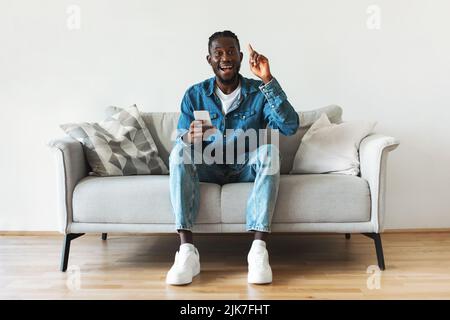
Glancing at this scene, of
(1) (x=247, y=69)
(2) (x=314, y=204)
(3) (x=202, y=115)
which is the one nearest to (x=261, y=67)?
(3) (x=202, y=115)

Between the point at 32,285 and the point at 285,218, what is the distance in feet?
3.59

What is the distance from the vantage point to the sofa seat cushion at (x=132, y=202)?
223 centimetres

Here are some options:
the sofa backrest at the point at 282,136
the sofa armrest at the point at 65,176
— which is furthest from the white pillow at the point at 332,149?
the sofa armrest at the point at 65,176

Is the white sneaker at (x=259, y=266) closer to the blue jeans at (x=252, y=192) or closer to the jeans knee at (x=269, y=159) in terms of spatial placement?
the blue jeans at (x=252, y=192)

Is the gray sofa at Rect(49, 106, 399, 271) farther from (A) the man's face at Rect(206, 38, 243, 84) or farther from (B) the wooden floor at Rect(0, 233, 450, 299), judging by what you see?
(A) the man's face at Rect(206, 38, 243, 84)

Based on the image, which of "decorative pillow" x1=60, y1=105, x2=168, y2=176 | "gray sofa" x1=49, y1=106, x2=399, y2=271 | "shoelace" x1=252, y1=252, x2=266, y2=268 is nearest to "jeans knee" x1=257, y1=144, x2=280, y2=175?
"gray sofa" x1=49, y1=106, x2=399, y2=271

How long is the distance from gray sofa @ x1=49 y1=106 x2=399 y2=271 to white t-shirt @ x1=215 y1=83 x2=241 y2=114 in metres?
0.40

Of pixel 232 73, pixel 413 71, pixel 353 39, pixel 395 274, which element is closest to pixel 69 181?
pixel 232 73

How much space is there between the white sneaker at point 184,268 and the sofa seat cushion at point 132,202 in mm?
166

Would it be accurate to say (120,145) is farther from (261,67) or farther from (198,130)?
(261,67)

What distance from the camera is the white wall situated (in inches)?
120

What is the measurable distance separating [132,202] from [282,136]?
93cm

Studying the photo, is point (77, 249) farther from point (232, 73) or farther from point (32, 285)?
point (232, 73)

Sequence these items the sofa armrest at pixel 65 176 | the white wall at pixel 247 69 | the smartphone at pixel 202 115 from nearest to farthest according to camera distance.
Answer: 1. the sofa armrest at pixel 65 176
2. the smartphone at pixel 202 115
3. the white wall at pixel 247 69
